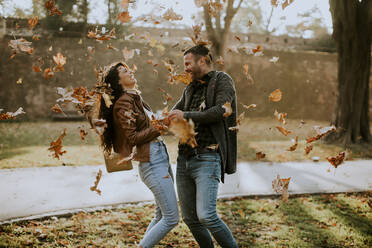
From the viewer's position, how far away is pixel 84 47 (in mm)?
13664

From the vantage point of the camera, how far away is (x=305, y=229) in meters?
3.90

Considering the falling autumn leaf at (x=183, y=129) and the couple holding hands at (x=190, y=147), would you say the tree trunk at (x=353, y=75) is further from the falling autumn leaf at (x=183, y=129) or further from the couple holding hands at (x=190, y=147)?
the falling autumn leaf at (x=183, y=129)

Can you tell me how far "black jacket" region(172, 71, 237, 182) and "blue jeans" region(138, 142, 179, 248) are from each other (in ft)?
1.56

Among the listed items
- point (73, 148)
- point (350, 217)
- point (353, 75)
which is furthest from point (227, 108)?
point (353, 75)

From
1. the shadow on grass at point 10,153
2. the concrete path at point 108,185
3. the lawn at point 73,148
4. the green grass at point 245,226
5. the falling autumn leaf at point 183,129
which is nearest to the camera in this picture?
the falling autumn leaf at point 183,129

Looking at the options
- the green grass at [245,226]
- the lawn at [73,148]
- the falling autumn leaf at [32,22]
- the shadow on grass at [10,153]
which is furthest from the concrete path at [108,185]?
the falling autumn leaf at [32,22]

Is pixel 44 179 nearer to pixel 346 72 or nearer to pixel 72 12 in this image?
pixel 346 72

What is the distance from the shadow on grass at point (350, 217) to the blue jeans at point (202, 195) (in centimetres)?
193

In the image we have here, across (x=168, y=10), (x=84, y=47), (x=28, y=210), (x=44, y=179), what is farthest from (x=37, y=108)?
(x=168, y=10)

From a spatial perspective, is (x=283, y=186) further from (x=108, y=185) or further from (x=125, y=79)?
(x=108, y=185)

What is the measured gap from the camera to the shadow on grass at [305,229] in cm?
353

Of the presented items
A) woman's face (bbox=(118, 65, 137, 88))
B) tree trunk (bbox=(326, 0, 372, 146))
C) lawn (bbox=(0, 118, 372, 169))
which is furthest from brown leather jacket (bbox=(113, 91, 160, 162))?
tree trunk (bbox=(326, 0, 372, 146))

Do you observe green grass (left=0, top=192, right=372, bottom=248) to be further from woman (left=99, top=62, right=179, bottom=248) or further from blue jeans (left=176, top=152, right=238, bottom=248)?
woman (left=99, top=62, right=179, bottom=248)

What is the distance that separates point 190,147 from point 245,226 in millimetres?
1799
